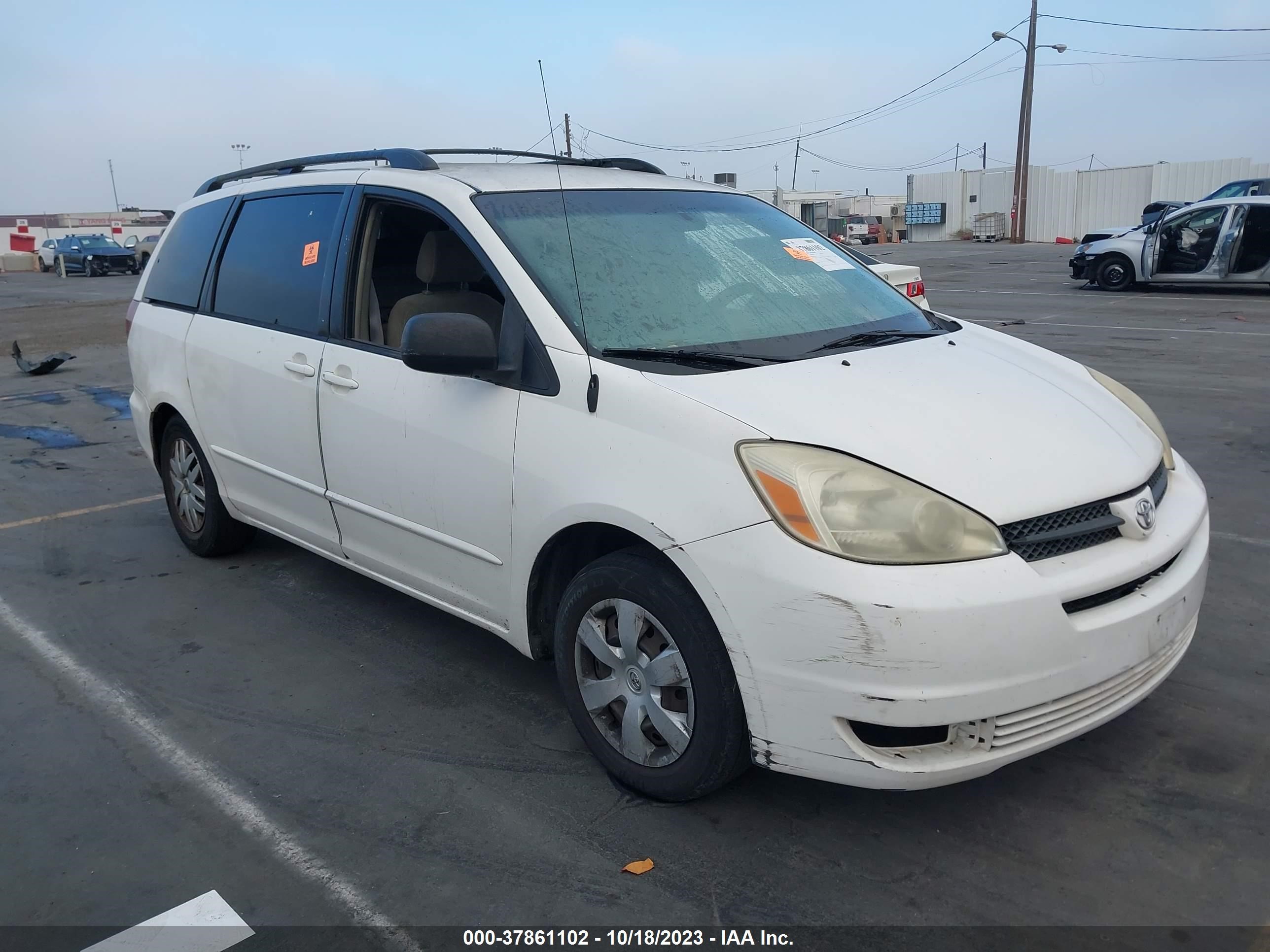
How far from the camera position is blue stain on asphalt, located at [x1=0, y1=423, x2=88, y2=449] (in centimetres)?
826

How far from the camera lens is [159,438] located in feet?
18.0

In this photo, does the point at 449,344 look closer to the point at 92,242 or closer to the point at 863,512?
the point at 863,512

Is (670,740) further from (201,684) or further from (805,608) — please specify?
(201,684)

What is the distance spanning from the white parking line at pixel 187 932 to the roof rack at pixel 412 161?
2.65 metres

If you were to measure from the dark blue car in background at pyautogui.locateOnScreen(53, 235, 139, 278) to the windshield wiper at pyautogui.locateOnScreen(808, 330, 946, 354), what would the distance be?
39.2m

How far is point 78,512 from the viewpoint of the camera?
20.9 feet

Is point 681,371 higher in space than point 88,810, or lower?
higher

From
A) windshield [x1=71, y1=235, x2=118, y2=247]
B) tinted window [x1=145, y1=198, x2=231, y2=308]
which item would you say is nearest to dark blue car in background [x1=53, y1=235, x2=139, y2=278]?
windshield [x1=71, y1=235, x2=118, y2=247]

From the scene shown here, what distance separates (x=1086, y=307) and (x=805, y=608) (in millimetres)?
15053

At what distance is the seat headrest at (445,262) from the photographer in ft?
12.8

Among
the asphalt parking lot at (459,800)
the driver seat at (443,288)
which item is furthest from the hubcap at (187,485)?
the driver seat at (443,288)

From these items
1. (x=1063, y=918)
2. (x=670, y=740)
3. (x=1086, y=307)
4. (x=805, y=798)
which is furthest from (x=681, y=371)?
(x=1086, y=307)

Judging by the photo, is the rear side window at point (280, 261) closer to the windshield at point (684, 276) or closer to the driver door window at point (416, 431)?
the driver door window at point (416, 431)

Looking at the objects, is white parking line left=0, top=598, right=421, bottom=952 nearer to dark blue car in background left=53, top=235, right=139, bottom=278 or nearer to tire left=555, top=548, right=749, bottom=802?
tire left=555, top=548, right=749, bottom=802
